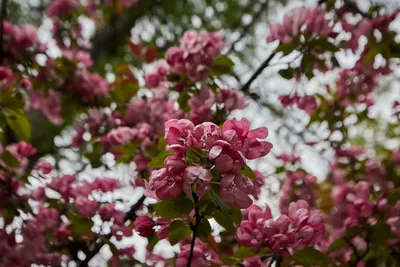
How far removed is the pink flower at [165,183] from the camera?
1.11 meters

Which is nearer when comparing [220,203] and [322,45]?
[220,203]

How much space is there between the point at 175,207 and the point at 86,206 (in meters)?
0.84

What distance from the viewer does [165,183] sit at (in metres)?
1.12

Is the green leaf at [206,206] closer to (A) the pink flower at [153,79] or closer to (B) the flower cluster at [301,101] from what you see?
(A) the pink flower at [153,79]

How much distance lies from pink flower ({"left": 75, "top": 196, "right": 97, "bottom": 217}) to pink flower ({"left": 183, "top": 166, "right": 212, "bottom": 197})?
91cm

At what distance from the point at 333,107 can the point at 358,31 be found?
623 millimetres

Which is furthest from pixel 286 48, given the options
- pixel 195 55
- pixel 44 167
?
pixel 44 167

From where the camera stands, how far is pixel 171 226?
1.31 m

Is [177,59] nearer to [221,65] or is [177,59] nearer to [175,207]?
[221,65]

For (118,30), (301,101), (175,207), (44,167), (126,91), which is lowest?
(175,207)

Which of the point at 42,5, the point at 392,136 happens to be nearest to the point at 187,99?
the point at 42,5

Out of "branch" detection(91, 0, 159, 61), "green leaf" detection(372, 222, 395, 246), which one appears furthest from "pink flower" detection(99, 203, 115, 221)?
"branch" detection(91, 0, 159, 61)

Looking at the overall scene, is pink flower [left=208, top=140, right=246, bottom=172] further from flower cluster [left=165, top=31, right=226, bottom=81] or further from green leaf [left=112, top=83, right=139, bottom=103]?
green leaf [left=112, top=83, right=139, bottom=103]

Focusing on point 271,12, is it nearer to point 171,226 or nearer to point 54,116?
point 54,116
